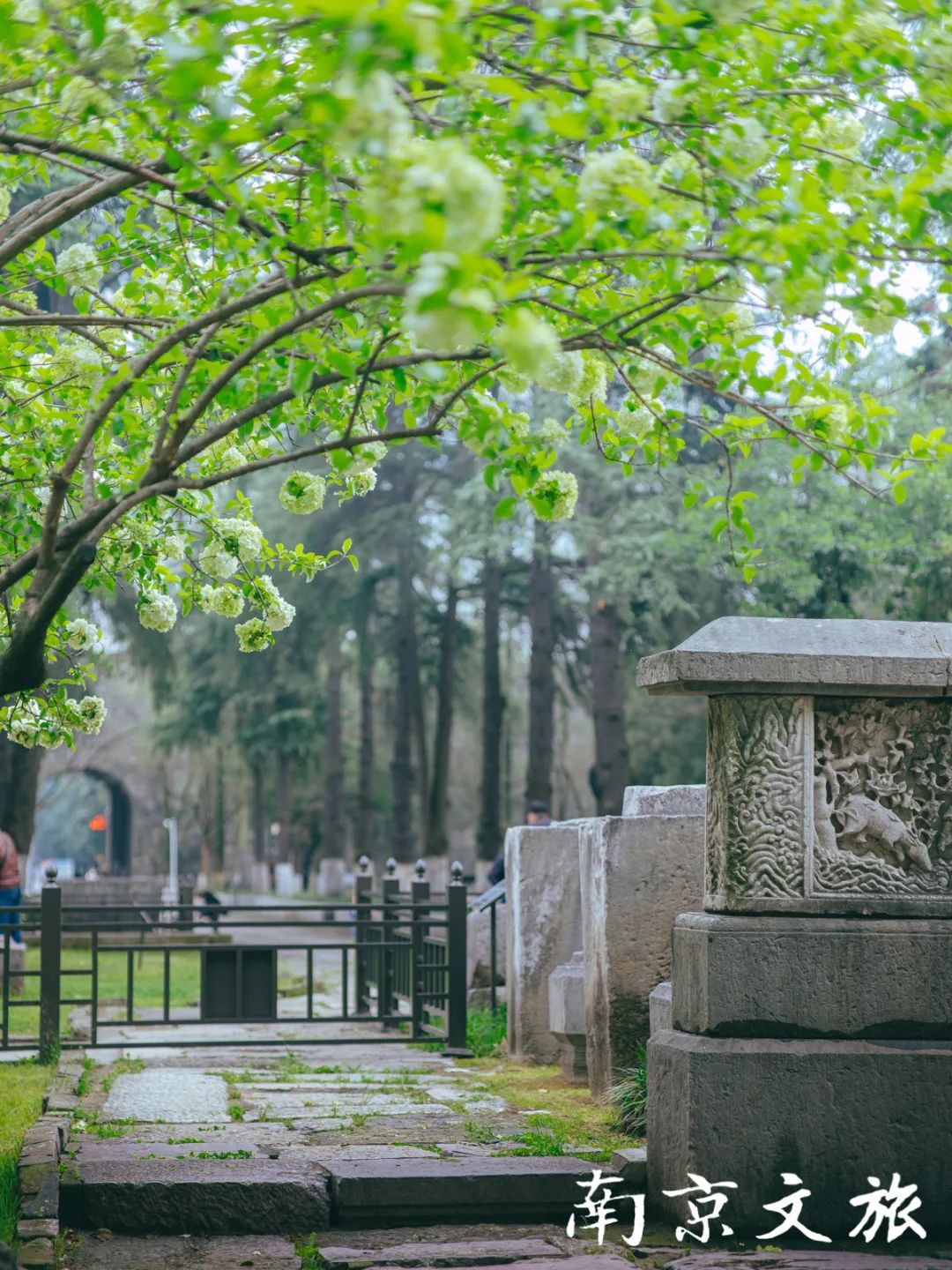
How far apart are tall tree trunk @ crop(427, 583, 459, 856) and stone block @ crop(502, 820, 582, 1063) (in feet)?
72.7

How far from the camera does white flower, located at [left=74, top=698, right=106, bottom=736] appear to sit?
9.25 m

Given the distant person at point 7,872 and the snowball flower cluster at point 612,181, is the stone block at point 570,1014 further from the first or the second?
the distant person at point 7,872

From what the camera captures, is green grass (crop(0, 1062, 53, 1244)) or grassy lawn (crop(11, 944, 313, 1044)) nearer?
green grass (crop(0, 1062, 53, 1244))

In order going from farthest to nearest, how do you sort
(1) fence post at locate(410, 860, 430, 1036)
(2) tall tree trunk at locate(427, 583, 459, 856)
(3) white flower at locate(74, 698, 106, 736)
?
(2) tall tree trunk at locate(427, 583, 459, 856) < (1) fence post at locate(410, 860, 430, 1036) < (3) white flower at locate(74, 698, 106, 736)

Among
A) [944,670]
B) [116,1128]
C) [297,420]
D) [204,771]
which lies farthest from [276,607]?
[204,771]

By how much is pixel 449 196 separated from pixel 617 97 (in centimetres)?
117

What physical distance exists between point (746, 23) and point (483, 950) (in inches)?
398

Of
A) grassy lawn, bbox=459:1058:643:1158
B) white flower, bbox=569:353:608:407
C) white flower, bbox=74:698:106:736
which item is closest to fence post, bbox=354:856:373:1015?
grassy lawn, bbox=459:1058:643:1158

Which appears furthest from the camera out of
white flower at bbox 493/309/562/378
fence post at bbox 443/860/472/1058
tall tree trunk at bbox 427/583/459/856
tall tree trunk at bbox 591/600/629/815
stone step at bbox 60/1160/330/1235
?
tall tree trunk at bbox 427/583/459/856

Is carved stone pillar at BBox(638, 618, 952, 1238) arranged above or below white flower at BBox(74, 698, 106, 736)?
below

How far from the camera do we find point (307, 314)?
514 centimetres

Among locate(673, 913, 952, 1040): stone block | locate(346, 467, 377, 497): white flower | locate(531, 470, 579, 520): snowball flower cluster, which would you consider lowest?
locate(673, 913, 952, 1040): stone block

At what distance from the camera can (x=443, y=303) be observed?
3.72 m

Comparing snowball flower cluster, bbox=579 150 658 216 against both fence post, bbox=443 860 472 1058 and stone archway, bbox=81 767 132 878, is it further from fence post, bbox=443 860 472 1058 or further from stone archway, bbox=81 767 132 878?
stone archway, bbox=81 767 132 878
